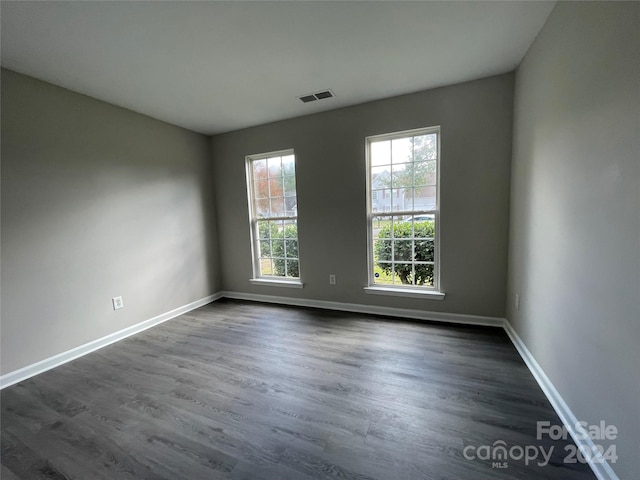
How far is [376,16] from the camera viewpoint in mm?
1646

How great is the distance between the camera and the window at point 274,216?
3.55m

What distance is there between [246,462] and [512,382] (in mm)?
1792

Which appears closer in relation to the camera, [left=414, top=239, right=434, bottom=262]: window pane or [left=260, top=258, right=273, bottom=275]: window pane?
[left=414, top=239, right=434, bottom=262]: window pane

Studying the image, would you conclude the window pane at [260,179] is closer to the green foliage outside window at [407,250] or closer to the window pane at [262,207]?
the window pane at [262,207]

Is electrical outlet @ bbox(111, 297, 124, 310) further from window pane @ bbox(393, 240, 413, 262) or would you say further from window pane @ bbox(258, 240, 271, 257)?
window pane @ bbox(393, 240, 413, 262)

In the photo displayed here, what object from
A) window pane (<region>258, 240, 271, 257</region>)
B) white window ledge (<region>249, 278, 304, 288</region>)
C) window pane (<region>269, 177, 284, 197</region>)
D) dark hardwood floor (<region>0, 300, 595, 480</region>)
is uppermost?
window pane (<region>269, 177, 284, 197</region>)

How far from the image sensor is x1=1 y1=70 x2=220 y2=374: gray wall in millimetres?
2057

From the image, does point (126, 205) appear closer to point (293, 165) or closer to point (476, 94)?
point (293, 165)

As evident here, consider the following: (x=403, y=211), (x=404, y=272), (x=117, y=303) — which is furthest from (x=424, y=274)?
(x=117, y=303)

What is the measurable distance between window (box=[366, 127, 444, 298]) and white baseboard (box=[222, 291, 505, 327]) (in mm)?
241

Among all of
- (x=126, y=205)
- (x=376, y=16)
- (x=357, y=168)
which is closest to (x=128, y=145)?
A: (x=126, y=205)

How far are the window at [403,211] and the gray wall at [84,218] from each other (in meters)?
2.55

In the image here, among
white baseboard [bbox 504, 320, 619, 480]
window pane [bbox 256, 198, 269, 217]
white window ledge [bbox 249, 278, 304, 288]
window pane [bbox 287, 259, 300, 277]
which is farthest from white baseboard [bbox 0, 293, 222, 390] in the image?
white baseboard [bbox 504, 320, 619, 480]

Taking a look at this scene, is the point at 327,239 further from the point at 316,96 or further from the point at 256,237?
the point at 316,96
